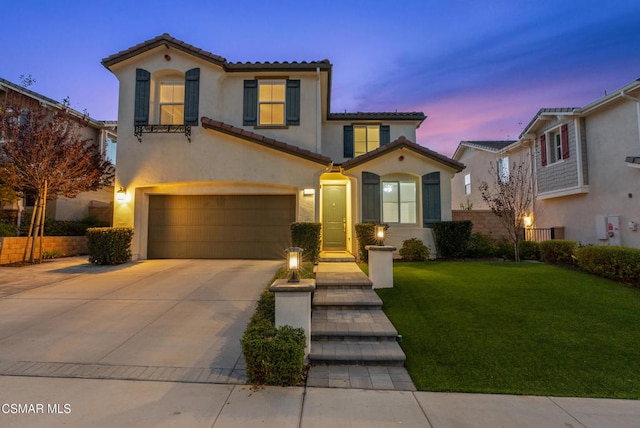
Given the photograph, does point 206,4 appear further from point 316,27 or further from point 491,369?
point 491,369

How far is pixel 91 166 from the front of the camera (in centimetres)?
1089

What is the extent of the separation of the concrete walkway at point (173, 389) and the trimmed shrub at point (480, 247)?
320 inches

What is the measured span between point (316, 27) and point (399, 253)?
15.7 metres

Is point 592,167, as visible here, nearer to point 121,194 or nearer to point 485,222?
point 485,222

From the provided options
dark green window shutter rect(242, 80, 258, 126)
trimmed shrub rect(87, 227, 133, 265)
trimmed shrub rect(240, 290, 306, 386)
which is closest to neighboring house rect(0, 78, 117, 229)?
trimmed shrub rect(87, 227, 133, 265)

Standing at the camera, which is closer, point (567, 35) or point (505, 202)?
point (505, 202)

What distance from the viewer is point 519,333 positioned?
14.9ft

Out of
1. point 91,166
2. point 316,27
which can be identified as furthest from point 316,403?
point 316,27

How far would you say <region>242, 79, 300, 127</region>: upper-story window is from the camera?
1090cm

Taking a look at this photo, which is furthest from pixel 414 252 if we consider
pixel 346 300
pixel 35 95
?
pixel 35 95

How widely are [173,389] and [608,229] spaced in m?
15.0

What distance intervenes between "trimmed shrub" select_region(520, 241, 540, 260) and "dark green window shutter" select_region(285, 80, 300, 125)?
31.5 ft

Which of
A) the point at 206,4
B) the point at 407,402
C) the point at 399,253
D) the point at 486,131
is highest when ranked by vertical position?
the point at 206,4

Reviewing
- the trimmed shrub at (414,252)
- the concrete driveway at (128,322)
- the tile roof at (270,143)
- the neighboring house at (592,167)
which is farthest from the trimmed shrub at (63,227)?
the neighboring house at (592,167)
